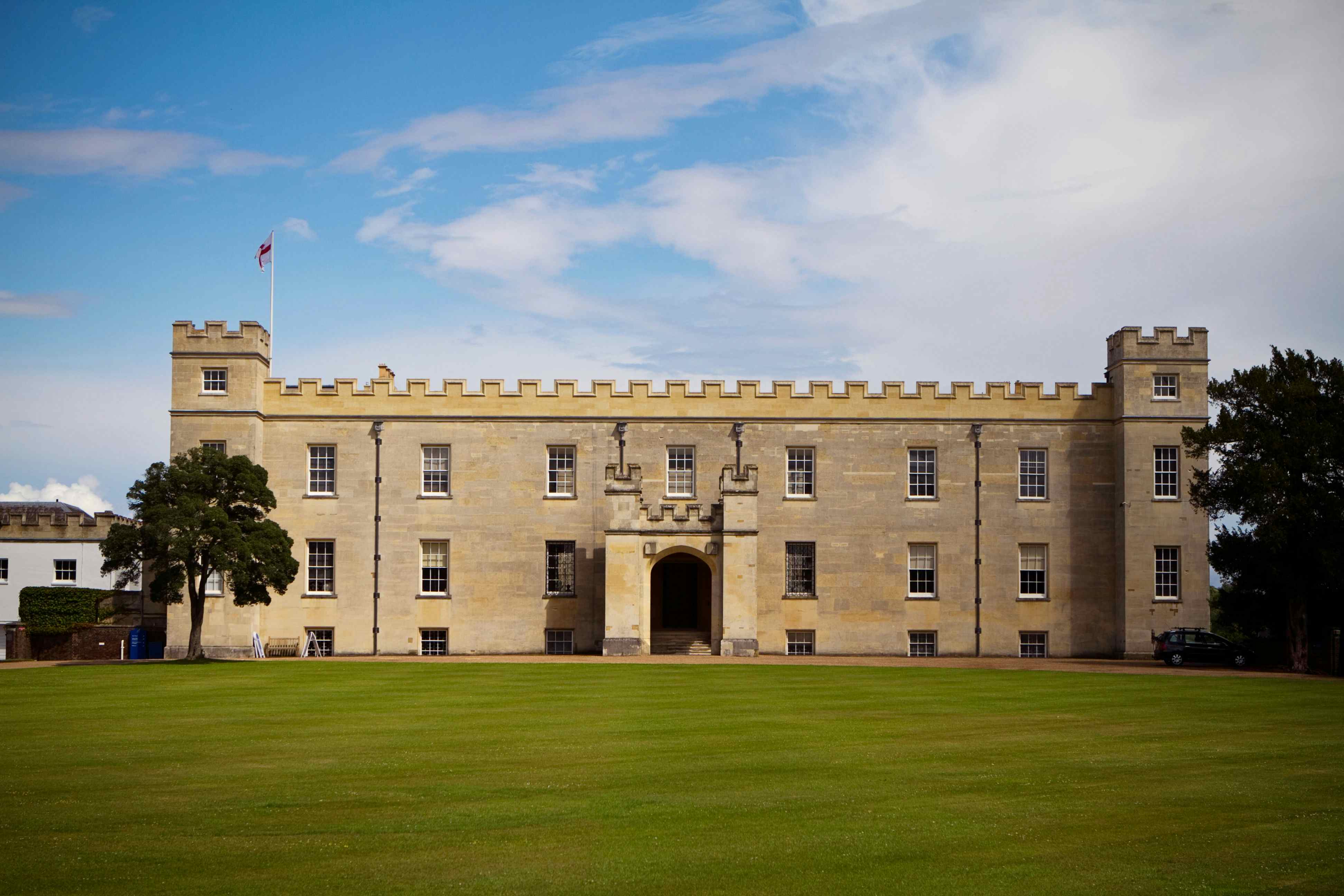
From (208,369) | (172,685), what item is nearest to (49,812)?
(172,685)

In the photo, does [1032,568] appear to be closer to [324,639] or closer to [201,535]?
[324,639]

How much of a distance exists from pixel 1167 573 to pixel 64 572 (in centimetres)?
4026

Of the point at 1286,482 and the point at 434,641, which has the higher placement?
the point at 1286,482

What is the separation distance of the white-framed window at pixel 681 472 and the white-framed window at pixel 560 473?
3.31 meters

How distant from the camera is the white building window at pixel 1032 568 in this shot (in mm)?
42938

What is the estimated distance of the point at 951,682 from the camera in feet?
93.4

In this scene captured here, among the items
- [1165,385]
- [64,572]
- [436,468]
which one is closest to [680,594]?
[436,468]

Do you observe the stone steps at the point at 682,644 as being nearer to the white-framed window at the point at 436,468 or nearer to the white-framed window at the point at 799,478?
the white-framed window at the point at 799,478

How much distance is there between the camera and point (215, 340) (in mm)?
42094

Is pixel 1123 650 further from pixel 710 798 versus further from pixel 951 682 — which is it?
pixel 710 798

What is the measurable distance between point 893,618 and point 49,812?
108 feet

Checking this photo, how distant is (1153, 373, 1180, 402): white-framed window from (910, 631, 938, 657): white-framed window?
35.8ft

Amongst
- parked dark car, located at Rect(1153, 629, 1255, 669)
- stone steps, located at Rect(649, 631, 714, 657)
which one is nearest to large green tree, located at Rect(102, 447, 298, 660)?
stone steps, located at Rect(649, 631, 714, 657)

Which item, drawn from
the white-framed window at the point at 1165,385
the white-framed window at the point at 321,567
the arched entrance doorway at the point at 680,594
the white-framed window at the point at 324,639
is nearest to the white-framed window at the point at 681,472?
the arched entrance doorway at the point at 680,594
